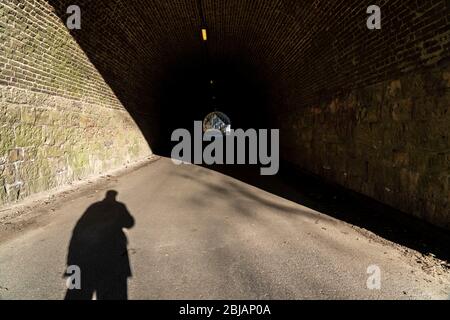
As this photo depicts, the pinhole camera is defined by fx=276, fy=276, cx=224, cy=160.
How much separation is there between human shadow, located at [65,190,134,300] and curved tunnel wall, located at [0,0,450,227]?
1879 mm

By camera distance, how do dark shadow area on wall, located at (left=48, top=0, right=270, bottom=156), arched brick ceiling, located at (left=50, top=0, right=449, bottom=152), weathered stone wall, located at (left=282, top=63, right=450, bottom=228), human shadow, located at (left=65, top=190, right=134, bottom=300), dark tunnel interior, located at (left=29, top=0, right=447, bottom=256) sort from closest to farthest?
human shadow, located at (left=65, top=190, right=134, bottom=300), weathered stone wall, located at (left=282, top=63, right=450, bottom=228), arched brick ceiling, located at (left=50, top=0, right=449, bottom=152), dark tunnel interior, located at (left=29, top=0, right=447, bottom=256), dark shadow area on wall, located at (left=48, top=0, right=270, bottom=156)

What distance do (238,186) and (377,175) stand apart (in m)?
3.50

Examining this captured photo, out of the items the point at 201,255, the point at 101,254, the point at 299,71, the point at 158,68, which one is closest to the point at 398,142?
the point at 201,255

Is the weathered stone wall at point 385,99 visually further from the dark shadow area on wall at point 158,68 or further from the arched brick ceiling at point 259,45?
the dark shadow area on wall at point 158,68

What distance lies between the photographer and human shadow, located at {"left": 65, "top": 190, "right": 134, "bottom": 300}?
2.76 metres

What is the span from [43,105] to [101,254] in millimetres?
4579

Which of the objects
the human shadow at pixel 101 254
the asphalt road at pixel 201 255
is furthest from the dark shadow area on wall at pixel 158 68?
the asphalt road at pixel 201 255

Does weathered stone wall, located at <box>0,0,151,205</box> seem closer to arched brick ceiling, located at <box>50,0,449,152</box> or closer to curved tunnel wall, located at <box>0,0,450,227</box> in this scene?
curved tunnel wall, located at <box>0,0,450,227</box>

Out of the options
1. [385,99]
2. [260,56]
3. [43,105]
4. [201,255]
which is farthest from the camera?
[260,56]

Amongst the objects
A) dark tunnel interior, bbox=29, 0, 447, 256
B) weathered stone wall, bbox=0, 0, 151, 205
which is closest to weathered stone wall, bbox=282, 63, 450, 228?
dark tunnel interior, bbox=29, 0, 447, 256

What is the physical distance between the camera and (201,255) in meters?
3.52

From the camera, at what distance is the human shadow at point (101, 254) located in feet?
9.04

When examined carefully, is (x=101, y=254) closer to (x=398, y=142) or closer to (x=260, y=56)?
(x=398, y=142)

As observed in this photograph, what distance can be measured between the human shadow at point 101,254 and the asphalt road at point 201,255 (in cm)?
1
